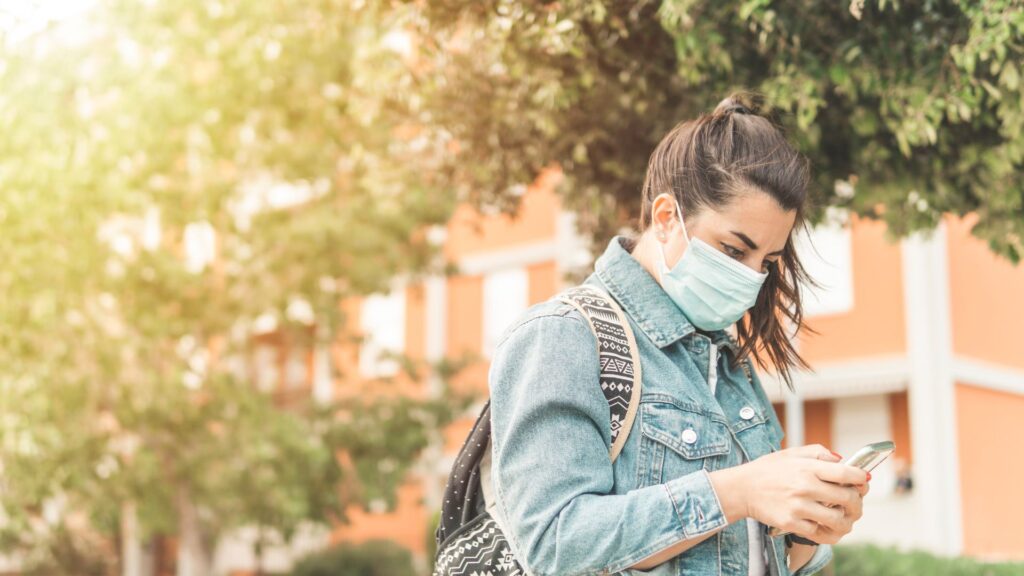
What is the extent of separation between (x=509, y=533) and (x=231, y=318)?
10487 mm

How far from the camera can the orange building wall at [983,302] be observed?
14.8 m

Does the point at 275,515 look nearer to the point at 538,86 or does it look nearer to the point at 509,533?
the point at 538,86

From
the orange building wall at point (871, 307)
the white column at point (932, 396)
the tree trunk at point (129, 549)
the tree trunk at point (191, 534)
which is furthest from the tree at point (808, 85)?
the tree trunk at point (129, 549)

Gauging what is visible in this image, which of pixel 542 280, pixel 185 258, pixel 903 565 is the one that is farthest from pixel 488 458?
pixel 542 280

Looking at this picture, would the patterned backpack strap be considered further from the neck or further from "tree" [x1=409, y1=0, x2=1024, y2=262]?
"tree" [x1=409, y1=0, x2=1024, y2=262]

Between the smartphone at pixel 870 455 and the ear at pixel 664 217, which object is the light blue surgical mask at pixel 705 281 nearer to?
the ear at pixel 664 217

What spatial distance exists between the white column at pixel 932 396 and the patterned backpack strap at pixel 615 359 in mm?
12688

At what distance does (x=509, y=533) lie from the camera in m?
1.98

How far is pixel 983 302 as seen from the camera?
15070 millimetres

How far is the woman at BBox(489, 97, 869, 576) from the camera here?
1.82 metres

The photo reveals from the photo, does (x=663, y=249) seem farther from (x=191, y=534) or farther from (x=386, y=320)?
(x=386, y=320)

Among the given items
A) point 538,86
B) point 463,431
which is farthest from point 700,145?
point 463,431

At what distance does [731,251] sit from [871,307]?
524 inches

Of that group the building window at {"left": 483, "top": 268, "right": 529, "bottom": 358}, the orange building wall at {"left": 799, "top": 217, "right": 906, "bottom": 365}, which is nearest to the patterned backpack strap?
the orange building wall at {"left": 799, "top": 217, "right": 906, "bottom": 365}
